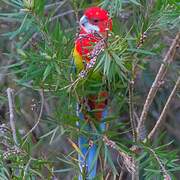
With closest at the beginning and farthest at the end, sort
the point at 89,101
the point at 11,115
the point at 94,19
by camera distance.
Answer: the point at 11,115, the point at 89,101, the point at 94,19

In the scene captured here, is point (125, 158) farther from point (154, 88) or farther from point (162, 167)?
point (154, 88)

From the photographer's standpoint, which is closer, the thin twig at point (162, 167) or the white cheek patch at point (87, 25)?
the thin twig at point (162, 167)

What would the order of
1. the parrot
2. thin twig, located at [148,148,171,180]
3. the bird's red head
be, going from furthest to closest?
the bird's red head → the parrot → thin twig, located at [148,148,171,180]

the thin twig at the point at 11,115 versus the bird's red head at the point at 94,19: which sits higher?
the bird's red head at the point at 94,19

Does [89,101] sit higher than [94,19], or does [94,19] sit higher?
[94,19]

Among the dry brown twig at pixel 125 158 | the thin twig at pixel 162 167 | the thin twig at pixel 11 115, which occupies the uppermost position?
the thin twig at pixel 11 115

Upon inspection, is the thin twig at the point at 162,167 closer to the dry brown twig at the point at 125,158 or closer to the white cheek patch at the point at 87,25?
the dry brown twig at the point at 125,158

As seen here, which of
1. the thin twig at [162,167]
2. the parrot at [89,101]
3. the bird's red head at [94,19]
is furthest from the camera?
the bird's red head at [94,19]

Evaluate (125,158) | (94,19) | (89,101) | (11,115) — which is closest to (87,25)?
(94,19)

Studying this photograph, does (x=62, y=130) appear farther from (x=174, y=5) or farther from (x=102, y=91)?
(x=174, y=5)

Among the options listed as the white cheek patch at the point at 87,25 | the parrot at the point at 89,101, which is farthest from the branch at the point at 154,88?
the white cheek patch at the point at 87,25

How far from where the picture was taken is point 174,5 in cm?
146

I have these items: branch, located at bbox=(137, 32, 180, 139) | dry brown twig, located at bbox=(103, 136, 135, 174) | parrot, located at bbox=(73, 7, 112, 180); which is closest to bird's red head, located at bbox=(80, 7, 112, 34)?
parrot, located at bbox=(73, 7, 112, 180)

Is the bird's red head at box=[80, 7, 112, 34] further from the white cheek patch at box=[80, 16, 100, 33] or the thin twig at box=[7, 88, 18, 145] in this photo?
the thin twig at box=[7, 88, 18, 145]
